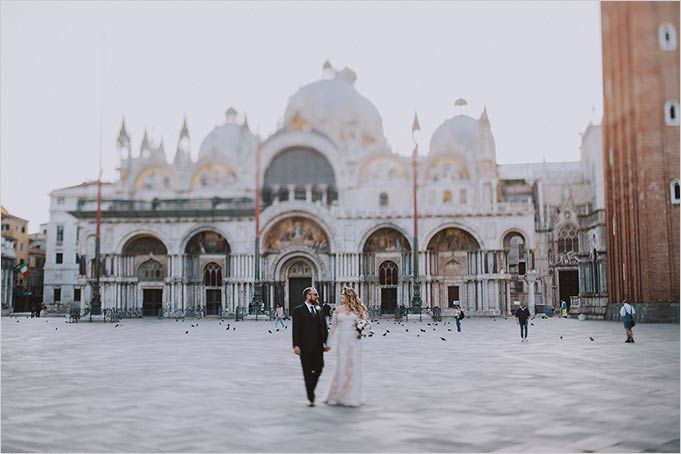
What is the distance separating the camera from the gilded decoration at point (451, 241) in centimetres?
4759

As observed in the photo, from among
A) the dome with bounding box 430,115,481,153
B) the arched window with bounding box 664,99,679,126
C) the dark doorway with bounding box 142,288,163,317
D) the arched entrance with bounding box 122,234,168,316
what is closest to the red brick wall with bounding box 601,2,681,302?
the arched window with bounding box 664,99,679,126

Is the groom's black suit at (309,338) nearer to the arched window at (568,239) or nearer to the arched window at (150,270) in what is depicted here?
the arched window at (150,270)

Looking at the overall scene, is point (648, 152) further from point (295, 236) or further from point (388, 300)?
point (295, 236)

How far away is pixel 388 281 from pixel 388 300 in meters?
1.28

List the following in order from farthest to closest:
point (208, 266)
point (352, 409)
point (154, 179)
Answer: point (154, 179)
point (208, 266)
point (352, 409)

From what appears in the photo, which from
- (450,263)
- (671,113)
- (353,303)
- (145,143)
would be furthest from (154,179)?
(353,303)

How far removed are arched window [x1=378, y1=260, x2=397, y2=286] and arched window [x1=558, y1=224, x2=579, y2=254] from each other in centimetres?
1676

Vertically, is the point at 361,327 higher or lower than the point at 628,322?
higher

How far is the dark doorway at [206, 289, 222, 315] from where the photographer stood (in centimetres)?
4966

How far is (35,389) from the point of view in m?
11.0

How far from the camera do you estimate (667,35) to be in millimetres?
32531

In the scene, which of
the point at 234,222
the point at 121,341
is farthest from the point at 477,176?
the point at 121,341

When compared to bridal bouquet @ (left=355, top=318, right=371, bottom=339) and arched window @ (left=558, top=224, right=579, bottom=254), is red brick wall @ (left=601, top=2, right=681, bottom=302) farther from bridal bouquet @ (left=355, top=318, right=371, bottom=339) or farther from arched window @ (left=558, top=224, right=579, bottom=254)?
bridal bouquet @ (left=355, top=318, right=371, bottom=339)

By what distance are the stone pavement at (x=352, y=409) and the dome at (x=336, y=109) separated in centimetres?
4092
